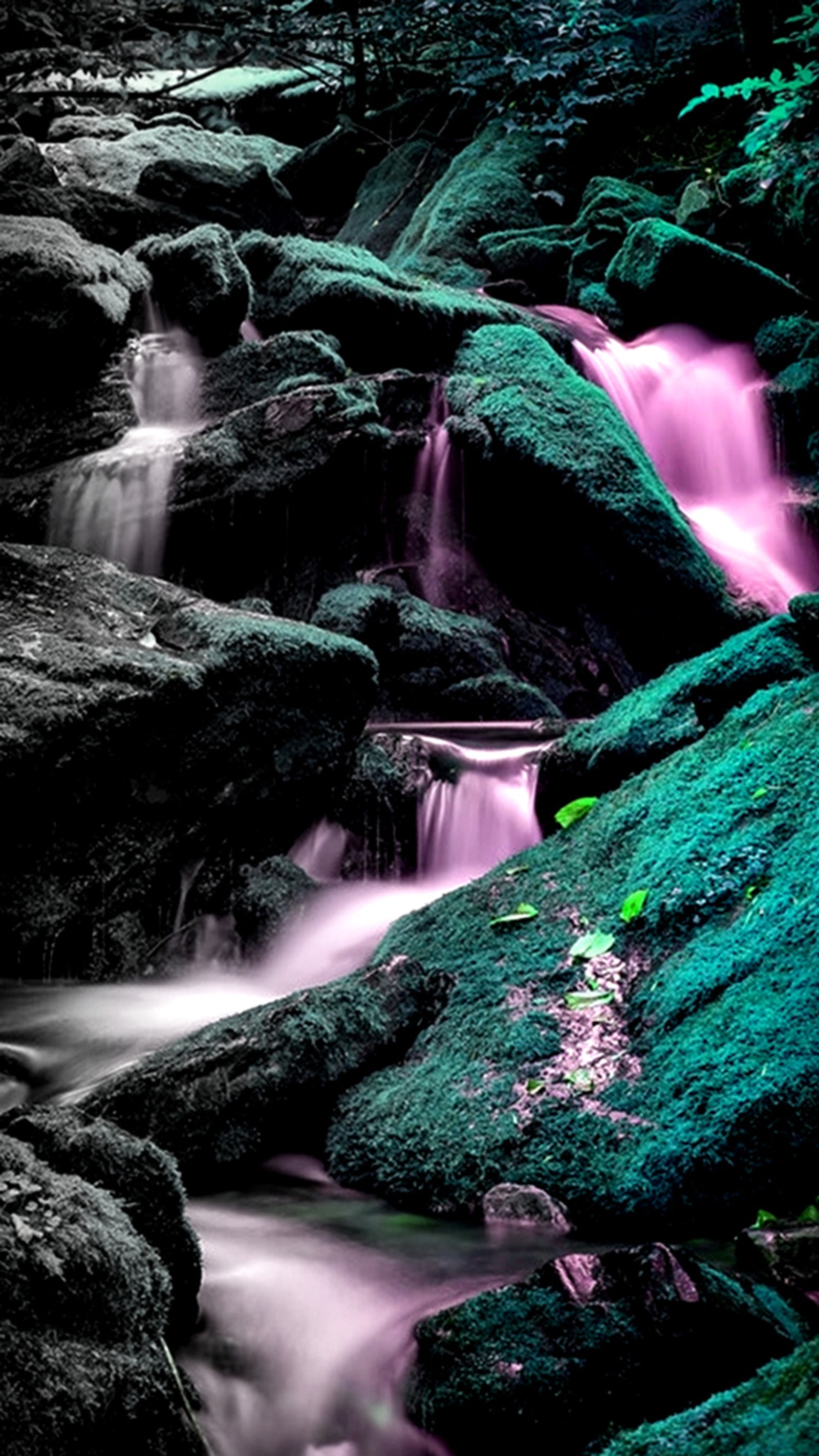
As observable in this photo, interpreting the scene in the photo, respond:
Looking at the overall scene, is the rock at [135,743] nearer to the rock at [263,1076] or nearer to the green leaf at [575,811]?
the rock at [263,1076]

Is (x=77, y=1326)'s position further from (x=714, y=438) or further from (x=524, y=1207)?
(x=714, y=438)

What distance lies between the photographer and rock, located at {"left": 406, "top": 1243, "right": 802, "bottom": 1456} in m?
2.20

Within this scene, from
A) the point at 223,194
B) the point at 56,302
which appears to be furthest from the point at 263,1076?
the point at 223,194

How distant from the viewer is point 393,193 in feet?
58.0

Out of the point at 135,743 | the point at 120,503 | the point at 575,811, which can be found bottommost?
the point at 575,811

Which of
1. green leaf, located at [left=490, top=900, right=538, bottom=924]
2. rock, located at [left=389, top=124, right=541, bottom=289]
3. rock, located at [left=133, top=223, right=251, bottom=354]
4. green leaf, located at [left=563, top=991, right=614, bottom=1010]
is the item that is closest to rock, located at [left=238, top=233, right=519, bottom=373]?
rock, located at [left=133, top=223, right=251, bottom=354]

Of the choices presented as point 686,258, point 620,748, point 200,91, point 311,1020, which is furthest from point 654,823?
point 200,91

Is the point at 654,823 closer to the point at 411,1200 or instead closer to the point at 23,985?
the point at 411,1200

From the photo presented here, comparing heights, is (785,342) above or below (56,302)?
above

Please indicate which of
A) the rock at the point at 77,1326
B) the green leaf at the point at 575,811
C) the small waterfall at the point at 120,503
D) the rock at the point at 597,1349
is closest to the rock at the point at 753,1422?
the rock at the point at 597,1349

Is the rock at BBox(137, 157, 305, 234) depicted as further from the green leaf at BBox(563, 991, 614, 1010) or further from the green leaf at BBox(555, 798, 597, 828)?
the green leaf at BBox(563, 991, 614, 1010)

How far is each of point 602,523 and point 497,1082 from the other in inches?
253

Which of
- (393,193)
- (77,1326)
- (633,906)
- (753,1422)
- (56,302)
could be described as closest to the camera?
(753,1422)

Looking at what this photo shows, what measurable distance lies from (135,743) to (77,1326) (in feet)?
12.9
